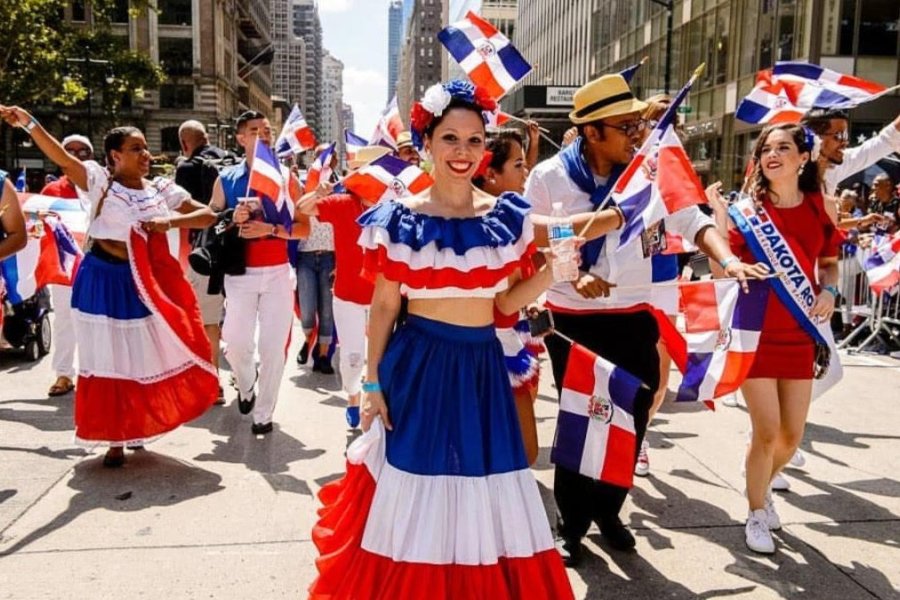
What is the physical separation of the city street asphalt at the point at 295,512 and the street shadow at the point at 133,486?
0.05ft

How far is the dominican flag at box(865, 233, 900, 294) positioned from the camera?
8.98 m

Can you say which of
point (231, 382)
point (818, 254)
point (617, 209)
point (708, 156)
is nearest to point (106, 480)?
point (231, 382)

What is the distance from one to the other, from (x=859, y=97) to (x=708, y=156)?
2785cm

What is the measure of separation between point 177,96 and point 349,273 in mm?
66679

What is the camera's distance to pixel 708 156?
104 feet

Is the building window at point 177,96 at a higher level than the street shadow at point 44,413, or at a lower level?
higher

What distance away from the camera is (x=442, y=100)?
A: 297 cm

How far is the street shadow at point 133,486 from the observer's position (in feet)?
14.6

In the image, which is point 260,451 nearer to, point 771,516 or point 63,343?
point 63,343

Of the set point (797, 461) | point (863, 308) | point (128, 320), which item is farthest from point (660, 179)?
point (863, 308)

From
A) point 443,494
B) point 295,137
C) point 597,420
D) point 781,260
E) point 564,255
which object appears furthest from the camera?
point 295,137

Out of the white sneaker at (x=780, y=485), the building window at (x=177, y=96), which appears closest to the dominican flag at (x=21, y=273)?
the white sneaker at (x=780, y=485)

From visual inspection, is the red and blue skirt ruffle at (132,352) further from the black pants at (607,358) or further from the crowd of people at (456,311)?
the black pants at (607,358)

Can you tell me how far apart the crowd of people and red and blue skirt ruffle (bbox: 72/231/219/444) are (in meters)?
0.01
